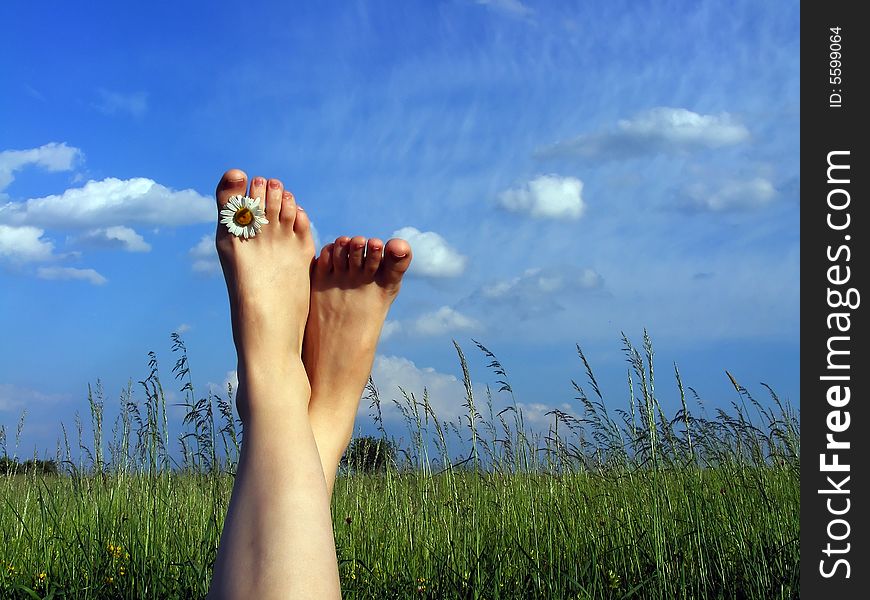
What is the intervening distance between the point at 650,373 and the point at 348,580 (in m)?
1.15

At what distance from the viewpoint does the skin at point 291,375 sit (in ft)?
4.95

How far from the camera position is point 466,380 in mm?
2516

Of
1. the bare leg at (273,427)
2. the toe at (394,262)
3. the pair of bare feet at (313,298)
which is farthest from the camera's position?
the toe at (394,262)

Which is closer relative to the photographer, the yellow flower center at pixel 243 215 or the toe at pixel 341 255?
the yellow flower center at pixel 243 215

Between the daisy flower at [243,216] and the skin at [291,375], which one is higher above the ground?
the daisy flower at [243,216]

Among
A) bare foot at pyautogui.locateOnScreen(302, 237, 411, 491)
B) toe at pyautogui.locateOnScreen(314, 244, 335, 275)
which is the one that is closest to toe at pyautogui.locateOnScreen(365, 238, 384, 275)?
bare foot at pyautogui.locateOnScreen(302, 237, 411, 491)

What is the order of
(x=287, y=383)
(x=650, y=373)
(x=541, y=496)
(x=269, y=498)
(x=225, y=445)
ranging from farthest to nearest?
(x=541, y=496) → (x=225, y=445) → (x=650, y=373) → (x=287, y=383) → (x=269, y=498)

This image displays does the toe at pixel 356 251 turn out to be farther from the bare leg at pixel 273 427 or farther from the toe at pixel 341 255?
the bare leg at pixel 273 427

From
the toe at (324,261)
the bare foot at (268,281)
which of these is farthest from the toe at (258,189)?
the toe at (324,261)

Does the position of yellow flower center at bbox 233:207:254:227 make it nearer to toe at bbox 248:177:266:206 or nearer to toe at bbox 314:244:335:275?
toe at bbox 248:177:266:206

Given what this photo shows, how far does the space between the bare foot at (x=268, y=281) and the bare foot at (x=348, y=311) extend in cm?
9

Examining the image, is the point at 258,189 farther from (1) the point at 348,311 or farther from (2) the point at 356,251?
(1) the point at 348,311

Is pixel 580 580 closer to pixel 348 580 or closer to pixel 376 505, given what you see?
pixel 348 580
